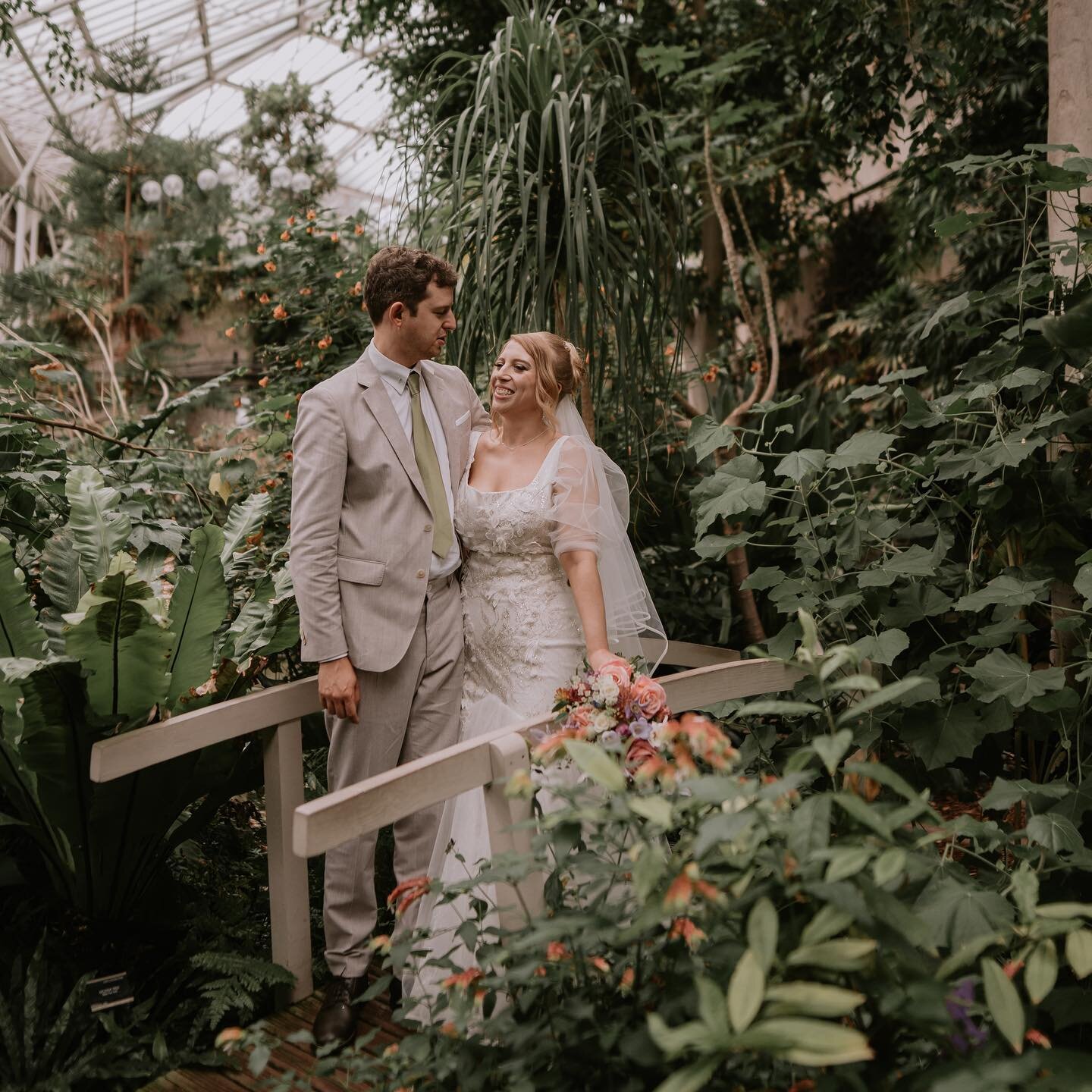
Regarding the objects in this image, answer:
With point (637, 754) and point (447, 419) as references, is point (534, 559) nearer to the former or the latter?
point (447, 419)

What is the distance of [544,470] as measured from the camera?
88.8 inches

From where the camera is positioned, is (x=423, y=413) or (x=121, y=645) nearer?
(x=121, y=645)

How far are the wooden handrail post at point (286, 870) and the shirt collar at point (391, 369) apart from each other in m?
0.77

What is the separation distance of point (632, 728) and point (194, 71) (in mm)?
12420

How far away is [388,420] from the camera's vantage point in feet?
7.10

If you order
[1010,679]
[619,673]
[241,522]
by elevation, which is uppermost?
[241,522]

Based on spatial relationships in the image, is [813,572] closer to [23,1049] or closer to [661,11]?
[23,1049]

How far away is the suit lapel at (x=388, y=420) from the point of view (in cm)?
216

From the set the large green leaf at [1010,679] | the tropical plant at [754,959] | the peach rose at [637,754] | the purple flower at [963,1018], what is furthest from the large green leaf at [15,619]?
the large green leaf at [1010,679]

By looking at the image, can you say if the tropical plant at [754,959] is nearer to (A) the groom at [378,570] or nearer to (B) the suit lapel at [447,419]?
(A) the groom at [378,570]

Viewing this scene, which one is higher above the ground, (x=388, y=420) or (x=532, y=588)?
(x=388, y=420)

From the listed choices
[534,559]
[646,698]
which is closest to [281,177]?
[534,559]

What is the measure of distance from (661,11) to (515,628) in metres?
4.71

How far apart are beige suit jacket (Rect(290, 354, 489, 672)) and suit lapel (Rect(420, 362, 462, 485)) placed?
17 centimetres
